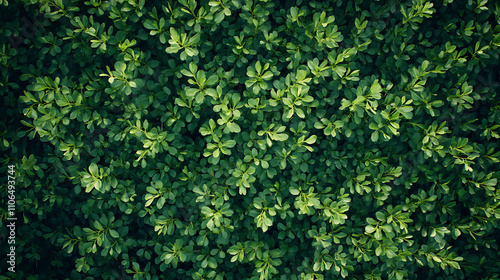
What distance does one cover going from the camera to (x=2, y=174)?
8.50 feet

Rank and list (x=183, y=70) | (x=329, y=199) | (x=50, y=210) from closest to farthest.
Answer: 1. (x=183, y=70)
2. (x=329, y=199)
3. (x=50, y=210)

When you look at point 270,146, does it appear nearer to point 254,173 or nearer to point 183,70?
point 254,173

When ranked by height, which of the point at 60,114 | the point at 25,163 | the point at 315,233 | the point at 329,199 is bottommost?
the point at 315,233

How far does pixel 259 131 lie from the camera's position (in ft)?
7.44

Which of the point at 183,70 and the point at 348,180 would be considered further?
the point at 348,180

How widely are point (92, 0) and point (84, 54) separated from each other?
394 mm

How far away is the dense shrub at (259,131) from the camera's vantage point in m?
2.26

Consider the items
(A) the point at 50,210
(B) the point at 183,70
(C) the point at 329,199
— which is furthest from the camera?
(A) the point at 50,210

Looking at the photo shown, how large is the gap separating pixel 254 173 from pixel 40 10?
69.9 inches

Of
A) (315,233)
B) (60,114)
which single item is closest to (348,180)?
(315,233)

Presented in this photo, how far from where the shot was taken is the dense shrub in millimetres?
2262

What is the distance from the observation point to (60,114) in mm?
2295

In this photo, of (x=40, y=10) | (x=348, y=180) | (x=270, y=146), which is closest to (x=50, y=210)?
(x=40, y=10)

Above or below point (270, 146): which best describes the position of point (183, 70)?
above
